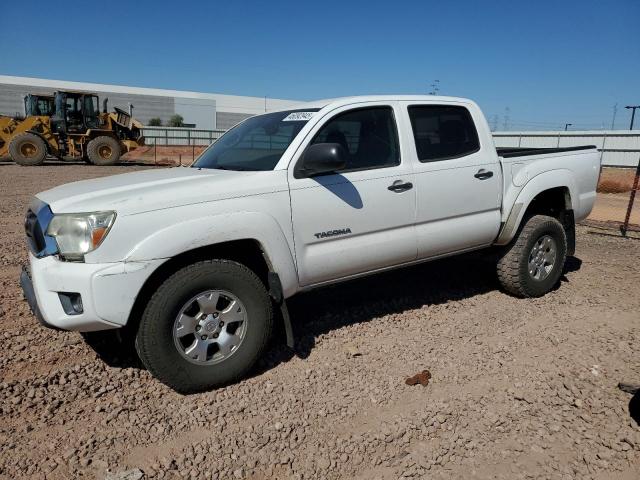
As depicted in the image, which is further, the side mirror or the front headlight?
the side mirror

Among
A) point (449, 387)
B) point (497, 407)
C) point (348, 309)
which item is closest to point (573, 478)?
point (497, 407)

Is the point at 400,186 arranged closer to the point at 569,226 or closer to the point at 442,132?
the point at 442,132

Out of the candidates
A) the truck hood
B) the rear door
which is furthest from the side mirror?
the rear door

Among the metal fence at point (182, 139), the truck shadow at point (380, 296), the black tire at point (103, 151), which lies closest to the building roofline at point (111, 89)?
the metal fence at point (182, 139)

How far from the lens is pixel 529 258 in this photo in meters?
5.09

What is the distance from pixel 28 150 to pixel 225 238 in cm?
2115

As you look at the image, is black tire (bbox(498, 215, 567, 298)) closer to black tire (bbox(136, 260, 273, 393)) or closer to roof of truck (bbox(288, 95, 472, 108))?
roof of truck (bbox(288, 95, 472, 108))

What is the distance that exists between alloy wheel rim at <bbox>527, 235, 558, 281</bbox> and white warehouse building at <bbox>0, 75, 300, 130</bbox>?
7374 cm

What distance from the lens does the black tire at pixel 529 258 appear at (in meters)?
5.01

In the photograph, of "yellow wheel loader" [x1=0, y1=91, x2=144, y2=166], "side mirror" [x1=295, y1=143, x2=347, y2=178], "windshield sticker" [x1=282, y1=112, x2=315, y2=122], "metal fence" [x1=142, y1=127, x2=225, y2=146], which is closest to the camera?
"side mirror" [x1=295, y1=143, x2=347, y2=178]

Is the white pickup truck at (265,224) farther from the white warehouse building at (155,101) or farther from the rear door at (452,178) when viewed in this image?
the white warehouse building at (155,101)

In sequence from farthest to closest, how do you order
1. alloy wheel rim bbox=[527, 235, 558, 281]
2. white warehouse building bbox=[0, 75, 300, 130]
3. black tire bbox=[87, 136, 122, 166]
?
white warehouse building bbox=[0, 75, 300, 130] → black tire bbox=[87, 136, 122, 166] → alloy wheel rim bbox=[527, 235, 558, 281]

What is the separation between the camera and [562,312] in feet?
15.9

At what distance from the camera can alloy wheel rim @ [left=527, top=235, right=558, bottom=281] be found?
203 inches
